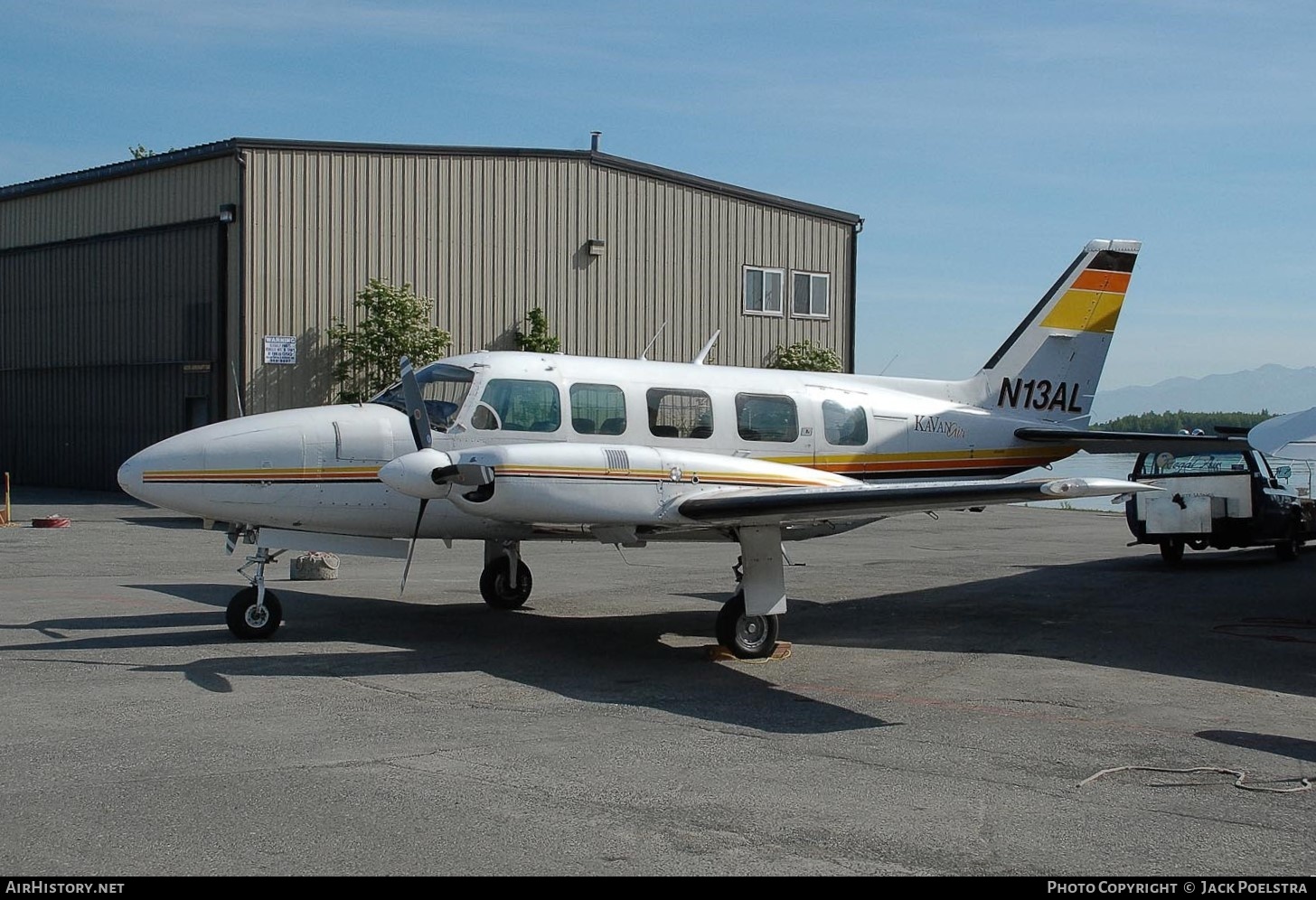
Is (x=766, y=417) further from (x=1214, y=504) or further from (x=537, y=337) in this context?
(x=537, y=337)

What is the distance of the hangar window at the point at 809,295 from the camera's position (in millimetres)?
38906

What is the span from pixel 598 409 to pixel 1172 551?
474 inches

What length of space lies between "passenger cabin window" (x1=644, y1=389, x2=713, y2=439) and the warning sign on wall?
64.9ft

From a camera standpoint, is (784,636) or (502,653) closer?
(502,653)

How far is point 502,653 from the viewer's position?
11945 mm

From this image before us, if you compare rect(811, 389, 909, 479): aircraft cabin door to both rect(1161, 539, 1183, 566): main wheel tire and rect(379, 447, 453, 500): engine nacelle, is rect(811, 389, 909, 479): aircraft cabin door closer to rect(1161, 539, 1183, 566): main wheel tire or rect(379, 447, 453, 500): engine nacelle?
rect(379, 447, 453, 500): engine nacelle

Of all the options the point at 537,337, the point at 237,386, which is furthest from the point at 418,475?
the point at 537,337

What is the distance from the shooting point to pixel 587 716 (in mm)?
9281

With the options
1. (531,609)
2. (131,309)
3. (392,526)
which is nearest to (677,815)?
(392,526)

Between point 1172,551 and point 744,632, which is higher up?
point 744,632

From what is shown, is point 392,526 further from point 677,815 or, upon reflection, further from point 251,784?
point 677,815

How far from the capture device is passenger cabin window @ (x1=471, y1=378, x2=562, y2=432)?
12.5 metres

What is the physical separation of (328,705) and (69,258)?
33027 millimetres

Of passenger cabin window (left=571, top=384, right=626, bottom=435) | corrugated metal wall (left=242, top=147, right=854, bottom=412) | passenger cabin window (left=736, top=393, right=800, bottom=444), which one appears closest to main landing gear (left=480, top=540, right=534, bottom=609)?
passenger cabin window (left=571, top=384, right=626, bottom=435)
